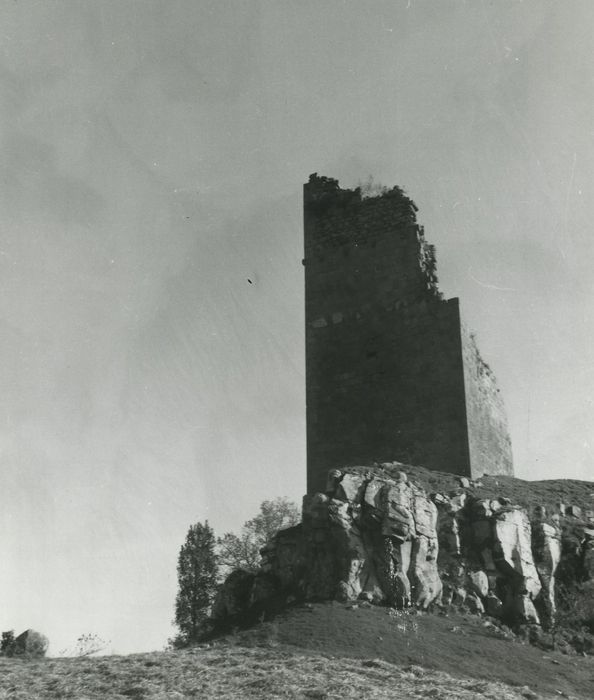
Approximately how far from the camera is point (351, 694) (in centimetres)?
1355

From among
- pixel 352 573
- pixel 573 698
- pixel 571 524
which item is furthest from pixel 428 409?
pixel 573 698

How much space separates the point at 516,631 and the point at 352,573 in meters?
3.51

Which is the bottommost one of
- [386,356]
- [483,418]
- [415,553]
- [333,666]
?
[333,666]

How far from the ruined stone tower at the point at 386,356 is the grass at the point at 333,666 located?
5943mm

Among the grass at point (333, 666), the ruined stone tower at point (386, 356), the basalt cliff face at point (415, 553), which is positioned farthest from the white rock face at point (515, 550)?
the ruined stone tower at point (386, 356)

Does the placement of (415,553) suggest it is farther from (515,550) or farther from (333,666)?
(333,666)

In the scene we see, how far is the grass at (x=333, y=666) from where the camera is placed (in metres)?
14.0

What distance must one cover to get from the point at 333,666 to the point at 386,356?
1086 centimetres

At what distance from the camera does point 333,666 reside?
15.1 m

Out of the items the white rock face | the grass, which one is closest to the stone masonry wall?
the white rock face

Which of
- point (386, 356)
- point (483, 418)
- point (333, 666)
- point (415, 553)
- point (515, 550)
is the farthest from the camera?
point (386, 356)

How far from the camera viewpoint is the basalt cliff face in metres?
18.7

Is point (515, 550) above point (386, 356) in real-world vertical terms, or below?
below

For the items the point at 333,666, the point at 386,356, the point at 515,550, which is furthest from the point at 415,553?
the point at 386,356
